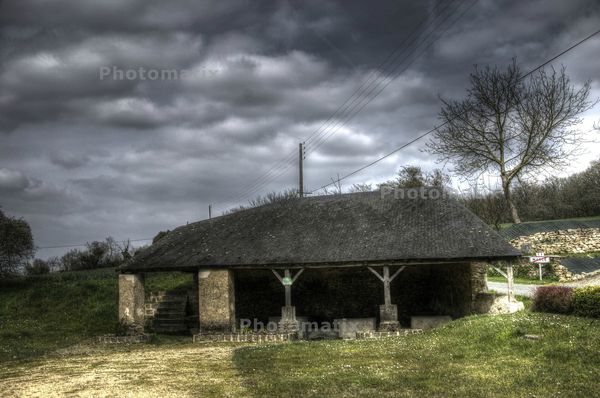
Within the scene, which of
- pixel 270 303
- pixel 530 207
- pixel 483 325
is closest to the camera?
pixel 483 325

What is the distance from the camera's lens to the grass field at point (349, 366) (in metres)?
8.95

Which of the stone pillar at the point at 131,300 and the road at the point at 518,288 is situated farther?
the road at the point at 518,288

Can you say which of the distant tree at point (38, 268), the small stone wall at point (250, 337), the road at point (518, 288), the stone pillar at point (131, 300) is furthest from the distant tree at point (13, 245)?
the road at point (518, 288)

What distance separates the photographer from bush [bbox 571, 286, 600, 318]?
13.1 meters

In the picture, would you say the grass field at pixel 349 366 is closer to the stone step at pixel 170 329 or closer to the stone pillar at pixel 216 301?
the stone pillar at pixel 216 301

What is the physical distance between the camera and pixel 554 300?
1479 centimetres

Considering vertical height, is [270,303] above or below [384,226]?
below

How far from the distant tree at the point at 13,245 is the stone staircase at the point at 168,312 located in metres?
13.8

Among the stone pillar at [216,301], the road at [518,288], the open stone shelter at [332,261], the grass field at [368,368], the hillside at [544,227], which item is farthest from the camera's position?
the hillside at [544,227]

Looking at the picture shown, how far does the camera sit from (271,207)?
2420 centimetres

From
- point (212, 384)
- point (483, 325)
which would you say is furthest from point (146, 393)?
point (483, 325)

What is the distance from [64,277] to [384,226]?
21.6 meters

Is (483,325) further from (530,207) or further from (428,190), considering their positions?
(530,207)

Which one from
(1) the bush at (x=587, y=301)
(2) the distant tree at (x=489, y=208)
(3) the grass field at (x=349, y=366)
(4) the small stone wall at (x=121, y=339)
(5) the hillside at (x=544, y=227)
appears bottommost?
(4) the small stone wall at (x=121, y=339)
